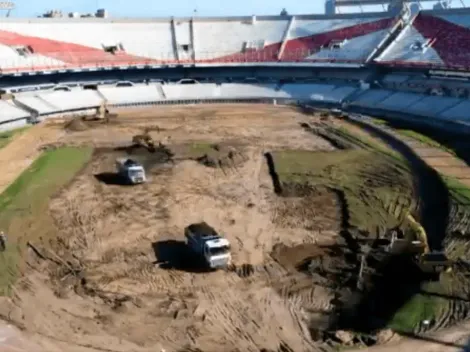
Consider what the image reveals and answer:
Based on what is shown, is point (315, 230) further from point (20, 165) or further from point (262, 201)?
point (20, 165)

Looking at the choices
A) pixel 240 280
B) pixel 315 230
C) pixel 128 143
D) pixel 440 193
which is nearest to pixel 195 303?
pixel 240 280

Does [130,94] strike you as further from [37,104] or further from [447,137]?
[447,137]

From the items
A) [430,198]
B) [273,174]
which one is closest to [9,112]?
[273,174]

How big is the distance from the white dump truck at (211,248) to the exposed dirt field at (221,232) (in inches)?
14.9

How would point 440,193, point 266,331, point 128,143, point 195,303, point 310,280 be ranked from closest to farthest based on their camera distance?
1. point 266,331
2. point 195,303
3. point 310,280
4. point 440,193
5. point 128,143

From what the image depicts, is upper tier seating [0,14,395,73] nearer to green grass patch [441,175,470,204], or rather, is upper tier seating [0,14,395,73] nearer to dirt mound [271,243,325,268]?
green grass patch [441,175,470,204]

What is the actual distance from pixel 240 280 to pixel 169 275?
239 centimetres

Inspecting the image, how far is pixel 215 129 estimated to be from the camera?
4434cm

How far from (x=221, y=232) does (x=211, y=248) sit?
12.4ft

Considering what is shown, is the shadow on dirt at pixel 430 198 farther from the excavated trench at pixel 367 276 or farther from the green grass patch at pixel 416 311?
the green grass patch at pixel 416 311

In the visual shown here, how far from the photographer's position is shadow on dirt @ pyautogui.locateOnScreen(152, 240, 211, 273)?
2152cm

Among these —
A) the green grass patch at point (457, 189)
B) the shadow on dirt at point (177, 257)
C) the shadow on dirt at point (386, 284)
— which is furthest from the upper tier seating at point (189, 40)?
the shadow on dirt at point (177, 257)

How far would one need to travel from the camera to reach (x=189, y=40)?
6581 cm

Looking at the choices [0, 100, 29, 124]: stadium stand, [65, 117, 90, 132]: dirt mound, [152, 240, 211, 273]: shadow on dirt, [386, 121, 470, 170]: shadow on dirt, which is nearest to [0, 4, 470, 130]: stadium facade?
[0, 100, 29, 124]: stadium stand
